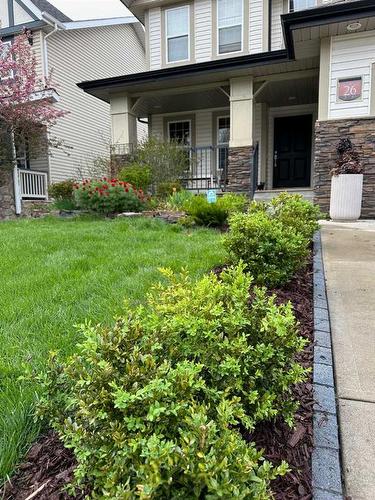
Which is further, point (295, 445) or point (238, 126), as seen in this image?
point (238, 126)

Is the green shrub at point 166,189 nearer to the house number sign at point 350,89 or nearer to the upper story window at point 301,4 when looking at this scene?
the house number sign at point 350,89

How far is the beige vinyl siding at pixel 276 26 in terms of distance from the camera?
37.6 feet

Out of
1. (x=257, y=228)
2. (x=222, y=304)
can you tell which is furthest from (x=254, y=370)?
(x=257, y=228)

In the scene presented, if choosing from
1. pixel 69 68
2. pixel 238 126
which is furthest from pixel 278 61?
pixel 69 68

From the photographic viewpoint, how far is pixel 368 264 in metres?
4.26

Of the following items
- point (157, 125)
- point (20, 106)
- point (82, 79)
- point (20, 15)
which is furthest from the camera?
point (82, 79)

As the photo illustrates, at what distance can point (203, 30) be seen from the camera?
11.9 meters

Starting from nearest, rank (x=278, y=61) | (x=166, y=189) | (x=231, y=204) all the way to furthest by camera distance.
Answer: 1. (x=231, y=204)
2. (x=278, y=61)
3. (x=166, y=189)

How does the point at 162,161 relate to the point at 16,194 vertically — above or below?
above

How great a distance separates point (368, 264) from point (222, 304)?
3197 millimetres

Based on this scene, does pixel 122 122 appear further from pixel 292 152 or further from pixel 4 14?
pixel 4 14

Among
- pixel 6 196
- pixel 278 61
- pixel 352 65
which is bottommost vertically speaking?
pixel 6 196

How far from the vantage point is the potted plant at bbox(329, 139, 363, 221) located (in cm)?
784

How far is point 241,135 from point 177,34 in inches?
185
